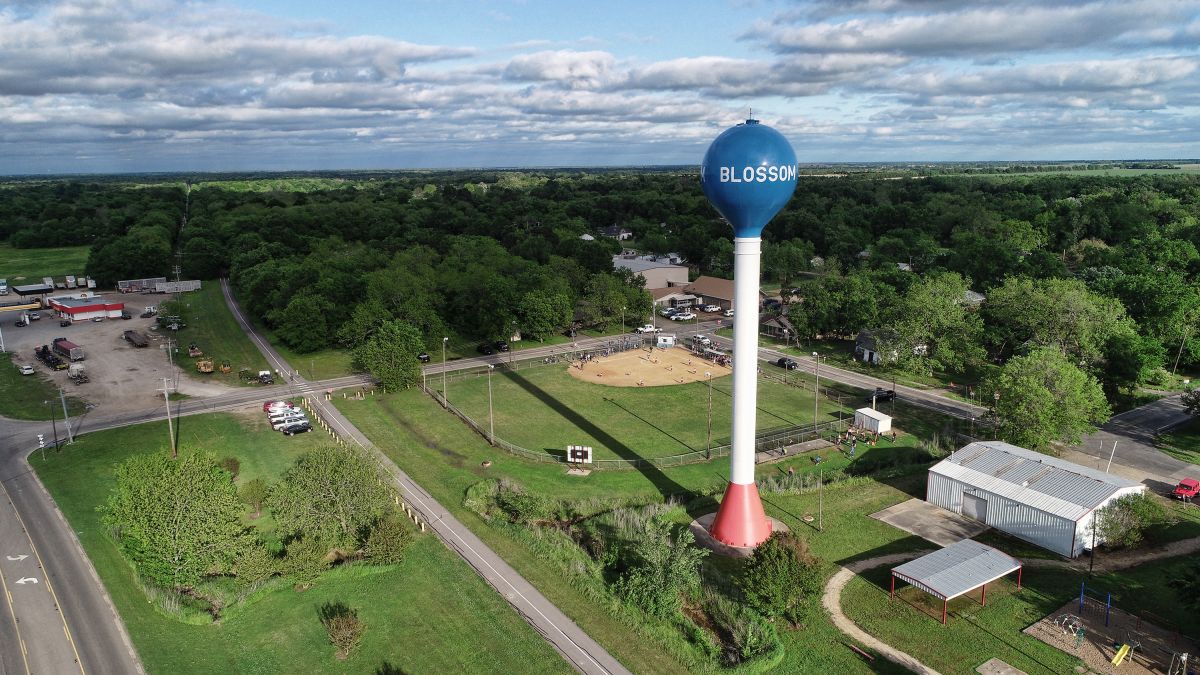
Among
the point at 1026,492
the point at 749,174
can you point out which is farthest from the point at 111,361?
the point at 1026,492

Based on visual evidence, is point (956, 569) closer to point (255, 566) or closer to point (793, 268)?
point (255, 566)

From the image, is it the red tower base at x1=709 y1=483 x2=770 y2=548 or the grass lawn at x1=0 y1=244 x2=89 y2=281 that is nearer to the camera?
the red tower base at x1=709 y1=483 x2=770 y2=548

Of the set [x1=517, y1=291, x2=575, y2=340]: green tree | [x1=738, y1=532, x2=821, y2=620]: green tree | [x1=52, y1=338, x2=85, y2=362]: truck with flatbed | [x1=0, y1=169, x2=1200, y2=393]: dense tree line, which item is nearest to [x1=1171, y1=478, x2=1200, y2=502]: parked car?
[x1=0, y1=169, x2=1200, y2=393]: dense tree line

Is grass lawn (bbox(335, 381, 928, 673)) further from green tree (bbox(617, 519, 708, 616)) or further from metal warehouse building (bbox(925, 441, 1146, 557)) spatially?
metal warehouse building (bbox(925, 441, 1146, 557))

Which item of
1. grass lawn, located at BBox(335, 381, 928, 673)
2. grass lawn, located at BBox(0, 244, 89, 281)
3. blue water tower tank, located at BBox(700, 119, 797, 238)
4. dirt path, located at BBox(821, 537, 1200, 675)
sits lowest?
dirt path, located at BBox(821, 537, 1200, 675)

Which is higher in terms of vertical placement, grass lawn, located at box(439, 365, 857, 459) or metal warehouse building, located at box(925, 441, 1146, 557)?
metal warehouse building, located at box(925, 441, 1146, 557)
